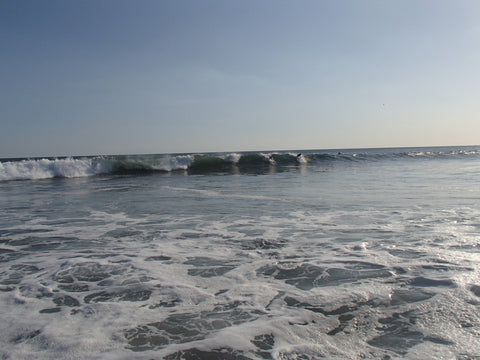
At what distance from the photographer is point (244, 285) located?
3.52 m

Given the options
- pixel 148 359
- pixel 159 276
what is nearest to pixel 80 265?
pixel 159 276

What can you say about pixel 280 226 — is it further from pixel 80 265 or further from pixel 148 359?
pixel 148 359

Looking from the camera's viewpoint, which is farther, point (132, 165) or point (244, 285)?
point (132, 165)

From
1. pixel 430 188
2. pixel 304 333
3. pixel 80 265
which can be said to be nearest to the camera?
pixel 304 333

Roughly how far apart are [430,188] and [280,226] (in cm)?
706

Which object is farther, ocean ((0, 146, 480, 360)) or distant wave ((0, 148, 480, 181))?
distant wave ((0, 148, 480, 181))

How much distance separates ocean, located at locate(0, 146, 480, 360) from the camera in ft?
8.11

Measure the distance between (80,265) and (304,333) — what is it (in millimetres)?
→ 2770

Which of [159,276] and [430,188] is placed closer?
[159,276]

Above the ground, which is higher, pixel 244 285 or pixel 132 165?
pixel 132 165

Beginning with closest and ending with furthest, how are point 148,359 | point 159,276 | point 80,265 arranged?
1. point 148,359
2. point 159,276
3. point 80,265

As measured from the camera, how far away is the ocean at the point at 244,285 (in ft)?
8.11

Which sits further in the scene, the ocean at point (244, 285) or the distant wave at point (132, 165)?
the distant wave at point (132, 165)

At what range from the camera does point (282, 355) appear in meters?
2.36
